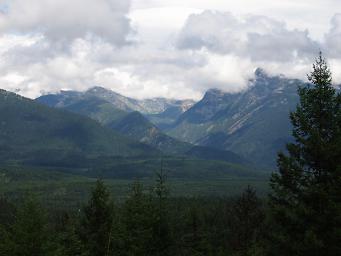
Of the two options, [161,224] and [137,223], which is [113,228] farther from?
[161,224]

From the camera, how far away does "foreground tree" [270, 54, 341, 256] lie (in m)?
30.8

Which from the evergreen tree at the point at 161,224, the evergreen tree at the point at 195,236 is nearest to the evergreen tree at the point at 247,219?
the evergreen tree at the point at 195,236

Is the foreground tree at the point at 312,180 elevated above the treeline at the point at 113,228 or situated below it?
above

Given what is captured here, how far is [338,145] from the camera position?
31453 millimetres

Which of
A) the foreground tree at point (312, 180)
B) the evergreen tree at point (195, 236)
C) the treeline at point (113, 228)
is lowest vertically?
the evergreen tree at point (195, 236)

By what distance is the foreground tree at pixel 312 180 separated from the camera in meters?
30.8

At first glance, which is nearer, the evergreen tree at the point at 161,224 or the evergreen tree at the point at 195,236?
the evergreen tree at the point at 161,224

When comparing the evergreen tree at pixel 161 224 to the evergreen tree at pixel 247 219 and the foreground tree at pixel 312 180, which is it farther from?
the foreground tree at pixel 312 180

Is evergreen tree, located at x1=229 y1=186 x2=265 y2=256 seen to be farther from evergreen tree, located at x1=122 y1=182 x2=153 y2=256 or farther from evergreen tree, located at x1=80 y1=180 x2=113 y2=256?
evergreen tree, located at x1=80 y1=180 x2=113 y2=256

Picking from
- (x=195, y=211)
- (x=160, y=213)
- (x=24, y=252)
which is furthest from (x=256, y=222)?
Answer: (x=24, y=252)

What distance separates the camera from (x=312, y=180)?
106ft

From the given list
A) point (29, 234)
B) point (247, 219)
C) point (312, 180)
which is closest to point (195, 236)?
point (247, 219)

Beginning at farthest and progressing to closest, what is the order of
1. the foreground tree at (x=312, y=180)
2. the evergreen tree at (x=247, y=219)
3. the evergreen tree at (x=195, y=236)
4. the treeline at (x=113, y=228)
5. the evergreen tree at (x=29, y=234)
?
the evergreen tree at (x=195, y=236) < the evergreen tree at (x=247, y=219) < the treeline at (x=113, y=228) < the evergreen tree at (x=29, y=234) < the foreground tree at (x=312, y=180)

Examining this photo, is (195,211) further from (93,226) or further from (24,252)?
(24,252)
